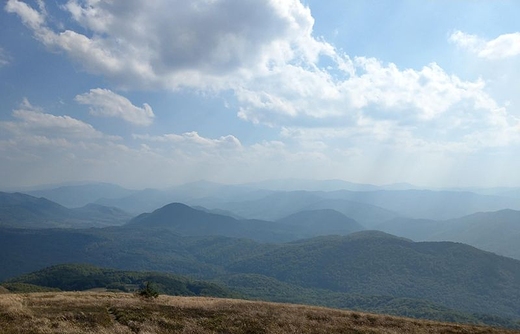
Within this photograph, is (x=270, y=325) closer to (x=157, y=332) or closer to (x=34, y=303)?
(x=157, y=332)

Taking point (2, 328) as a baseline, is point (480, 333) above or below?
below

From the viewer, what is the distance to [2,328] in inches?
914

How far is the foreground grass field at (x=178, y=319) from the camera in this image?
26.5m

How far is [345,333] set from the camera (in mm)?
32406

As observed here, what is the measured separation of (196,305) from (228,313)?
498 cm

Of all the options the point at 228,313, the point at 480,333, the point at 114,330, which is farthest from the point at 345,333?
the point at 114,330

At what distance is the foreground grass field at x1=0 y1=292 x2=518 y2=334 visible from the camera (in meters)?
26.5


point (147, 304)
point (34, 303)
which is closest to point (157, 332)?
point (147, 304)

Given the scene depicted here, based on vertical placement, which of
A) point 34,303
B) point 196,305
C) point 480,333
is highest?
point 34,303

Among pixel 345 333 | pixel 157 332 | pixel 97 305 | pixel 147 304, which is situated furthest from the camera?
pixel 147 304

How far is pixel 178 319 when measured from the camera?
3184 cm

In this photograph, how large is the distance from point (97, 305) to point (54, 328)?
990 centimetres

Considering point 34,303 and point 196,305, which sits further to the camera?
point 196,305

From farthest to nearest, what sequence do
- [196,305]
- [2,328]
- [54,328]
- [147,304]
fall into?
1. [196,305]
2. [147,304]
3. [54,328]
4. [2,328]
